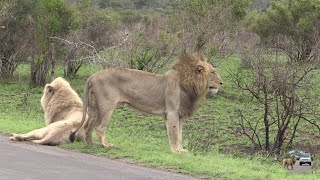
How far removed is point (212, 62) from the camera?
3189 cm

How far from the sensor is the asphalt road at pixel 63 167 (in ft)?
26.4

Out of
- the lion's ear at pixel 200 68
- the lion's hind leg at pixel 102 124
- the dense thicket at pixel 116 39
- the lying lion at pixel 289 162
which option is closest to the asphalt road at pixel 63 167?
the lion's hind leg at pixel 102 124

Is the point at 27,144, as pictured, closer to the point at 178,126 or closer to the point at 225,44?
the point at 178,126

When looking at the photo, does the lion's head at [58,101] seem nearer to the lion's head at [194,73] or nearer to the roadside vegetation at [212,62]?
the roadside vegetation at [212,62]

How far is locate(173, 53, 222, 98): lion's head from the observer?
456 inches

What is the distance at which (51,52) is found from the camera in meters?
30.4

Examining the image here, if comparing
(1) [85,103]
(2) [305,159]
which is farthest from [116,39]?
(1) [85,103]

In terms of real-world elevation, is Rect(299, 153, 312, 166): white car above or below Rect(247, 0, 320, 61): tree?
below

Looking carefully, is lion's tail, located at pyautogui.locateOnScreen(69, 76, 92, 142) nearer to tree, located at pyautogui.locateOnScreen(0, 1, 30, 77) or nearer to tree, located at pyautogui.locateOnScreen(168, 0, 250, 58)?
tree, located at pyautogui.locateOnScreen(168, 0, 250, 58)

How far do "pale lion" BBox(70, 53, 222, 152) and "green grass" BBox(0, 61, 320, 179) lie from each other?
472mm

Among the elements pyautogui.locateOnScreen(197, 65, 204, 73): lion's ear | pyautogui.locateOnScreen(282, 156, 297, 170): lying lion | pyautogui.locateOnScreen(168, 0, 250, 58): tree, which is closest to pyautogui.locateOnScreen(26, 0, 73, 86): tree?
pyautogui.locateOnScreen(168, 0, 250, 58): tree

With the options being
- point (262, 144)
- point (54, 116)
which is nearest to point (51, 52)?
point (262, 144)

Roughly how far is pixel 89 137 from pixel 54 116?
Result: 152 centimetres

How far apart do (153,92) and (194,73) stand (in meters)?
0.83
